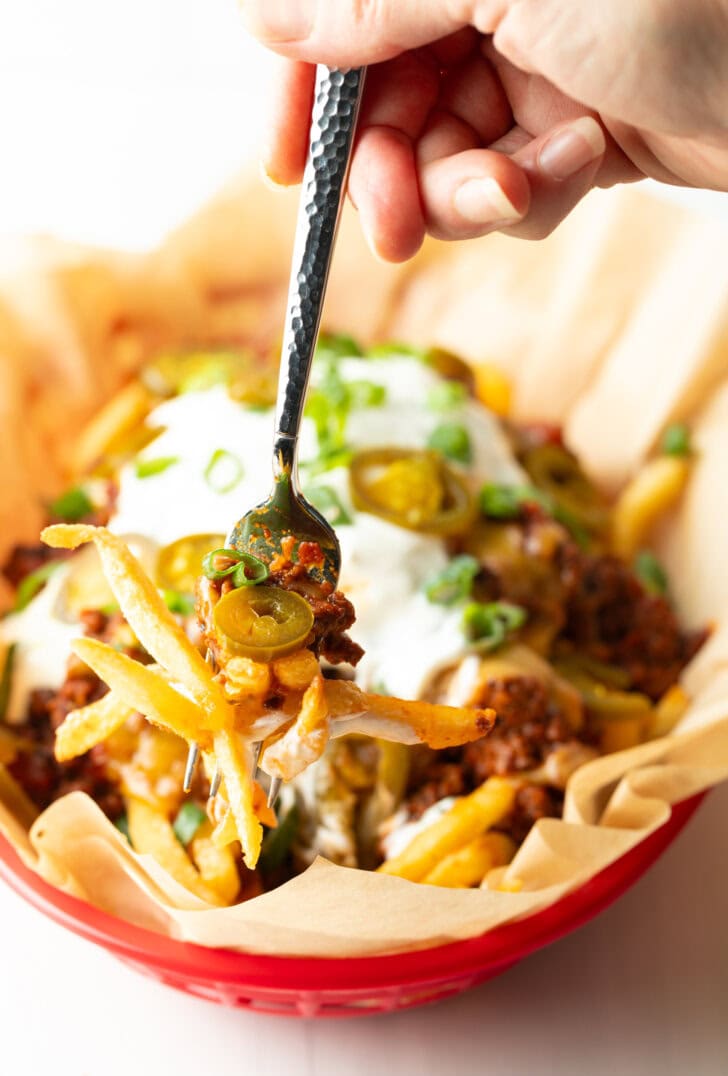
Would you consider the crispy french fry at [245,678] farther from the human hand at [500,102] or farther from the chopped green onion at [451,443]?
the chopped green onion at [451,443]

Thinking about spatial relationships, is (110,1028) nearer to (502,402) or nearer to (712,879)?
(712,879)

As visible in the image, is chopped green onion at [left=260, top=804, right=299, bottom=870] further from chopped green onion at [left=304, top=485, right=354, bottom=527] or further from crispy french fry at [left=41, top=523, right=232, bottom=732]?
crispy french fry at [left=41, top=523, right=232, bottom=732]

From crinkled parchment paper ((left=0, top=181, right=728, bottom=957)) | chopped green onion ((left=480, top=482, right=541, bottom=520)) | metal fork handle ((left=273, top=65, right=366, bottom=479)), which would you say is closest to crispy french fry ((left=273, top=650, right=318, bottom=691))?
metal fork handle ((left=273, top=65, right=366, bottom=479))

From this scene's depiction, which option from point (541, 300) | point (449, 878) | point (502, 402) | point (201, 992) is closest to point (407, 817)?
point (449, 878)

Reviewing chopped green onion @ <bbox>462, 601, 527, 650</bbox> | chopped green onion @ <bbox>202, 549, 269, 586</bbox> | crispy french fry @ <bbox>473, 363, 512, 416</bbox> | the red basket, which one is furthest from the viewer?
crispy french fry @ <bbox>473, 363, 512, 416</bbox>

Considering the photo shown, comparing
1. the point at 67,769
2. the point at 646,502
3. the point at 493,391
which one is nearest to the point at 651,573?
the point at 646,502

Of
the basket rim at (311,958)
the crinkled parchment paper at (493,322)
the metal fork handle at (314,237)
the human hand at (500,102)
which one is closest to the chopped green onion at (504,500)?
the crinkled parchment paper at (493,322)
